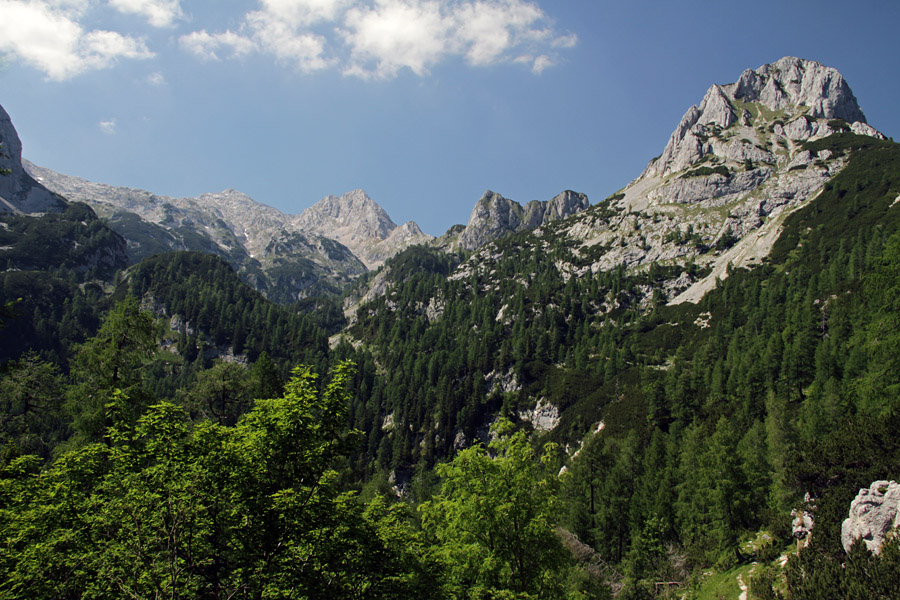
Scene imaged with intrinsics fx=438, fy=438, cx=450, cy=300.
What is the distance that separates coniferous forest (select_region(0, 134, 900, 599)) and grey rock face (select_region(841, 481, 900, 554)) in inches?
30.8

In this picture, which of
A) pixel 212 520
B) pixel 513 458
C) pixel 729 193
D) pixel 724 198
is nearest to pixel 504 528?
pixel 513 458

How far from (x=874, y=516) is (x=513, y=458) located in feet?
52.2

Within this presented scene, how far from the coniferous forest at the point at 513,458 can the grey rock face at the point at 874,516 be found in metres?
0.78

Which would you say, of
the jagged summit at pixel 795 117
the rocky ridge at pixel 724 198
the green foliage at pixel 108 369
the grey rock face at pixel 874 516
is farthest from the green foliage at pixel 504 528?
the jagged summit at pixel 795 117

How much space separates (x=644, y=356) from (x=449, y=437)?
5119cm

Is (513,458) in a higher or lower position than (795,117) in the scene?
lower

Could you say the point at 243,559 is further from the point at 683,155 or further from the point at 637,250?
the point at 683,155

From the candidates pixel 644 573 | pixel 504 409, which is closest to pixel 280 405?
pixel 644 573

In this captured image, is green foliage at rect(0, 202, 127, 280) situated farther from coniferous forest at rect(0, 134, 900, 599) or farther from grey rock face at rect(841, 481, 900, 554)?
grey rock face at rect(841, 481, 900, 554)

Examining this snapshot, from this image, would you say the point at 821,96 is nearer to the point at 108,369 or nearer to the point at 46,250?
the point at 108,369

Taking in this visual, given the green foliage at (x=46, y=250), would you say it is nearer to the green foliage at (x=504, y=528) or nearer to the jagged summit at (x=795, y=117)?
the green foliage at (x=504, y=528)

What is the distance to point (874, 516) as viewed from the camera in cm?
1842

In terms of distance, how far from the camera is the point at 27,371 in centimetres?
2230

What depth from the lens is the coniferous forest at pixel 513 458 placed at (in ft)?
35.5
